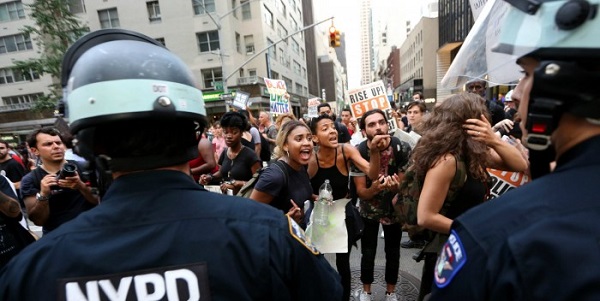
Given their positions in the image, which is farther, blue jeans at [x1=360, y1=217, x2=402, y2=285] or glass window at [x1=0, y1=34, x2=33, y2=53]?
glass window at [x1=0, y1=34, x2=33, y2=53]

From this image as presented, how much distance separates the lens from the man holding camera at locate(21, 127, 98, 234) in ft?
8.59

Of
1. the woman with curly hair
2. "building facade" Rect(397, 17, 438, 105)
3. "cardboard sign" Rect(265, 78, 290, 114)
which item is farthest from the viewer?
"building facade" Rect(397, 17, 438, 105)

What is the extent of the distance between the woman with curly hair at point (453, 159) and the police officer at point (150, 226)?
121 cm

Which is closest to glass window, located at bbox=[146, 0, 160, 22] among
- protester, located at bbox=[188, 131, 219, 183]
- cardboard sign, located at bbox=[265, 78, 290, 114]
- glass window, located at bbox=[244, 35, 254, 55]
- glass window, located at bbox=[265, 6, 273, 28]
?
→ glass window, located at bbox=[244, 35, 254, 55]

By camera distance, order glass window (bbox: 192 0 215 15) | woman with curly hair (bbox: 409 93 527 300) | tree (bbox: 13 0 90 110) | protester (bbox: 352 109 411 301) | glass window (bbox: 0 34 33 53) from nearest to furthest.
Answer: woman with curly hair (bbox: 409 93 527 300) → protester (bbox: 352 109 411 301) → tree (bbox: 13 0 90 110) → glass window (bbox: 192 0 215 15) → glass window (bbox: 0 34 33 53)

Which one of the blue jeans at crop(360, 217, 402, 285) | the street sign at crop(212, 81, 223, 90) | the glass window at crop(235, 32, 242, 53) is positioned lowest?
the blue jeans at crop(360, 217, 402, 285)

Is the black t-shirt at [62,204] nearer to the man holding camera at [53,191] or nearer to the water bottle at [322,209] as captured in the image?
the man holding camera at [53,191]

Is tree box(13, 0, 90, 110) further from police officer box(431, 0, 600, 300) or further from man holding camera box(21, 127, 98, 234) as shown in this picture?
police officer box(431, 0, 600, 300)

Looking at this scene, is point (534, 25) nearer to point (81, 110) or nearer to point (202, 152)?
point (81, 110)

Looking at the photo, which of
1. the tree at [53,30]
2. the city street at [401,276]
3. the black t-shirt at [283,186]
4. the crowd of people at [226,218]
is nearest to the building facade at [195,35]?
the tree at [53,30]

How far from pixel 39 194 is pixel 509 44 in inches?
135

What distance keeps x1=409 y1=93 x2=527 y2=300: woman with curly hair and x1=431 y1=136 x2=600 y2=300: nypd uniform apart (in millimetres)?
1216

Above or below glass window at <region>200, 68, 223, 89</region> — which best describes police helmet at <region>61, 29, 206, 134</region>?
below

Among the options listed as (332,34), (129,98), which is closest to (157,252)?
(129,98)
